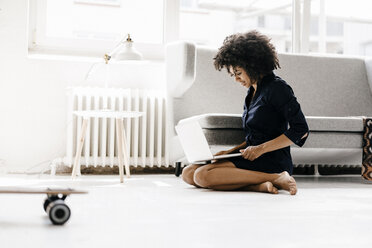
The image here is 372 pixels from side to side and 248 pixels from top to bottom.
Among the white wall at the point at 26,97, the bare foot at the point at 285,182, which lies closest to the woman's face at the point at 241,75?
the bare foot at the point at 285,182

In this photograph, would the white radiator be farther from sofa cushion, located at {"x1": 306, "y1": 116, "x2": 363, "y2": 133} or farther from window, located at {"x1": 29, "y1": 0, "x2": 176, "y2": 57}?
sofa cushion, located at {"x1": 306, "y1": 116, "x2": 363, "y2": 133}

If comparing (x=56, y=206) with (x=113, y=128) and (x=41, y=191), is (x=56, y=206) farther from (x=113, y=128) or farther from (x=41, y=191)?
(x=113, y=128)

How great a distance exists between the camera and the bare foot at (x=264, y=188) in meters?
2.05

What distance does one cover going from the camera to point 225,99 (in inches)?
124

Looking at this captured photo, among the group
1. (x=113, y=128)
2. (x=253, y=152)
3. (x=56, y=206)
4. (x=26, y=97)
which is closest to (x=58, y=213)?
(x=56, y=206)

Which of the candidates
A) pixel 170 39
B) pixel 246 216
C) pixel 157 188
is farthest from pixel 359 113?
pixel 246 216

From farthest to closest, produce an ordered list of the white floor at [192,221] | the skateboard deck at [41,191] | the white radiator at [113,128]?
the white radiator at [113,128] → the skateboard deck at [41,191] → the white floor at [192,221]

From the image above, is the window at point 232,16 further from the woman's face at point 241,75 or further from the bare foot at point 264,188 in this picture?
the bare foot at point 264,188

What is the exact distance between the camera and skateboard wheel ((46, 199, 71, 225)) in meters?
1.14

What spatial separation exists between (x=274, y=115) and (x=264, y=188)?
0.33 meters

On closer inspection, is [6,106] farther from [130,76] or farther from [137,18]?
[137,18]

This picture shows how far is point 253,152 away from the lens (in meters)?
2.03

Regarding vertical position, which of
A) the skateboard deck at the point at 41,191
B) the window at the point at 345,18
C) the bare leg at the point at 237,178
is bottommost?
the bare leg at the point at 237,178

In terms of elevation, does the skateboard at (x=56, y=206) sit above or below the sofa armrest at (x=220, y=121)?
below
